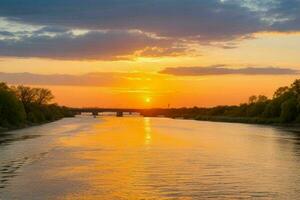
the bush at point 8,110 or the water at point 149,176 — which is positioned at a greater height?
the bush at point 8,110

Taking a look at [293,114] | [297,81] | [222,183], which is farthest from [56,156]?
[297,81]

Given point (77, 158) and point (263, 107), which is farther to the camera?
point (263, 107)

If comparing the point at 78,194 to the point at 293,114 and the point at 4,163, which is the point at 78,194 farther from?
the point at 293,114

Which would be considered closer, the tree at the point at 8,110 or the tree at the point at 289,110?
the tree at the point at 8,110

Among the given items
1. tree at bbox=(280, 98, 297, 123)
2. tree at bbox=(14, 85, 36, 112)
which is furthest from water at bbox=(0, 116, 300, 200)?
tree at bbox=(14, 85, 36, 112)

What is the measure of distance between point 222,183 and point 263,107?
497 ft

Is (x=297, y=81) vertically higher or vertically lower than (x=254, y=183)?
higher

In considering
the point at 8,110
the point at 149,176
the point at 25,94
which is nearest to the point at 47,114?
the point at 25,94

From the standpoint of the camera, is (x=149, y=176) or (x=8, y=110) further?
(x=8, y=110)

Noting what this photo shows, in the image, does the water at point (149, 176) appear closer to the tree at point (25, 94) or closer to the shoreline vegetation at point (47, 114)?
the shoreline vegetation at point (47, 114)

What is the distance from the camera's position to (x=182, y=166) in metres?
39.5

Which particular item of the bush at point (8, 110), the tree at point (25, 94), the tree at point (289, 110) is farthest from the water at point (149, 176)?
the tree at point (25, 94)

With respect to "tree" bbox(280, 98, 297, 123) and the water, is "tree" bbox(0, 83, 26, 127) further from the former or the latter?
"tree" bbox(280, 98, 297, 123)

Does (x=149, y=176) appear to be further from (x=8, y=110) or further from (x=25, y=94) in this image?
(x=25, y=94)
